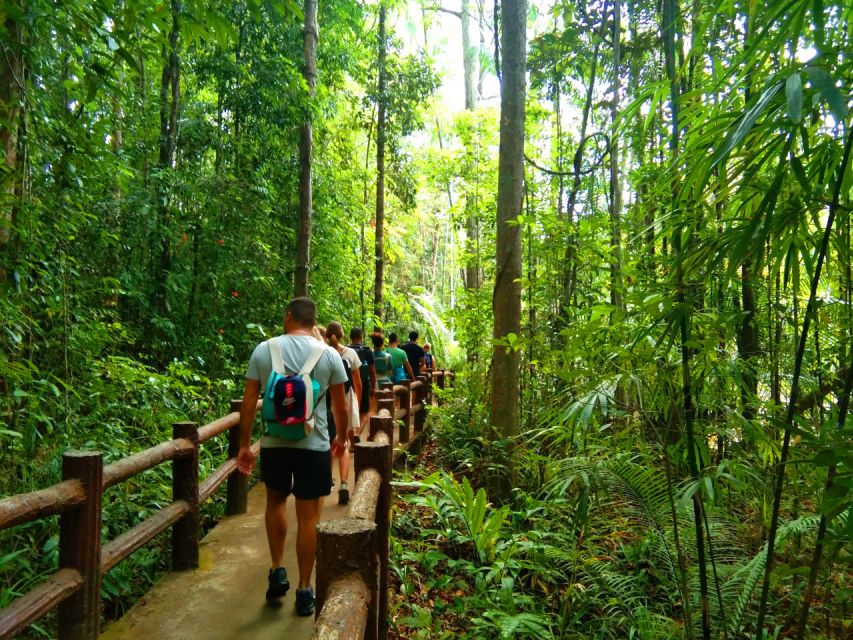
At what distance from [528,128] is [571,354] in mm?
7680

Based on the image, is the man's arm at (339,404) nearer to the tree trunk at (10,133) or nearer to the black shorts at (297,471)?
the black shorts at (297,471)

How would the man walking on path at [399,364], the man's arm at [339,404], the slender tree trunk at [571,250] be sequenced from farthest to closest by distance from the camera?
the man walking on path at [399,364]
the slender tree trunk at [571,250]
the man's arm at [339,404]

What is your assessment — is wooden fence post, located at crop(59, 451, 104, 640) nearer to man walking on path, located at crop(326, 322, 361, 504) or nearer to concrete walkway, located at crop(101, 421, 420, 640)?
concrete walkway, located at crop(101, 421, 420, 640)

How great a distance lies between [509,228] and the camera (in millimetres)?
5668

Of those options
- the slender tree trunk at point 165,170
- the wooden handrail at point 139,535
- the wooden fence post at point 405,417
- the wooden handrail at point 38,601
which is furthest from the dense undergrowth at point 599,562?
the slender tree trunk at point 165,170

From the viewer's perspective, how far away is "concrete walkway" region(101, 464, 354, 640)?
115 inches

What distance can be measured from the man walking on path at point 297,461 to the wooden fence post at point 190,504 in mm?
601

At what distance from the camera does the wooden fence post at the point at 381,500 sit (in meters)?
2.81

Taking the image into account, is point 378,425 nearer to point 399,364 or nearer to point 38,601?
point 38,601

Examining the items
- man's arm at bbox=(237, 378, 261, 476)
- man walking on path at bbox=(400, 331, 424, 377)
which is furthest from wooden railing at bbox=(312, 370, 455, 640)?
man walking on path at bbox=(400, 331, 424, 377)

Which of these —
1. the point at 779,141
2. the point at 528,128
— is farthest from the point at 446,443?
the point at 779,141

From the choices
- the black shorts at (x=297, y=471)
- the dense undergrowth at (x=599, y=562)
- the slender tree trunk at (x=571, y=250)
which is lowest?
the dense undergrowth at (x=599, y=562)

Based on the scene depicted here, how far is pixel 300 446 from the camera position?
3.20 metres

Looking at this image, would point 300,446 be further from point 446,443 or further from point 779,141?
point 446,443
